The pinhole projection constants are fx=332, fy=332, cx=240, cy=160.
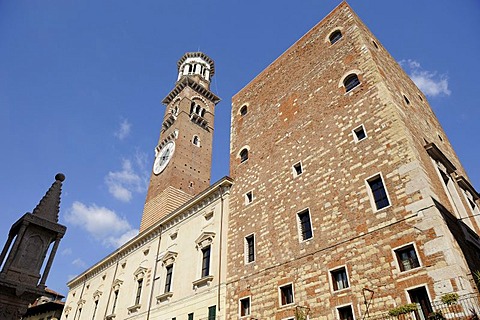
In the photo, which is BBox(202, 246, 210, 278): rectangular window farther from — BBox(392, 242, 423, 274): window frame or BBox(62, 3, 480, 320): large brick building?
BBox(392, 242, 423, 274): window frame

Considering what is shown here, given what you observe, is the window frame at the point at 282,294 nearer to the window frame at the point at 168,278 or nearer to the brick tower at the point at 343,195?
the brick tower at the point at 343,195

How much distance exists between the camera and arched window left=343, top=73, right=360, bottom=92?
596 inches

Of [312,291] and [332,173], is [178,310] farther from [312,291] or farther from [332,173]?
[332,173]

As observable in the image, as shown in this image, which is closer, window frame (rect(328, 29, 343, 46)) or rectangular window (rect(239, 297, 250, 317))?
rectangular window (rect(239, 297, 250, 317))

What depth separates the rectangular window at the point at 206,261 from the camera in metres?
17.8

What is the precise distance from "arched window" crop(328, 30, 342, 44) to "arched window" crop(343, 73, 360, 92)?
315 cm

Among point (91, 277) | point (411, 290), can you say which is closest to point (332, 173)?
point (411, 290)

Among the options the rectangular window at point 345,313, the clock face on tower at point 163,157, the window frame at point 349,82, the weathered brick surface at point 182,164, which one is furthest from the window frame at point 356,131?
the clock face on tower at point 163,157

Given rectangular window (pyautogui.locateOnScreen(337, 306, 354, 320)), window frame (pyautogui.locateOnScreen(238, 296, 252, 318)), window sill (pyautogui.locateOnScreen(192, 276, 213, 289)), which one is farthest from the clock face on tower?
rectangular window (pyautogui.locateOnScreen(337, 306, 354, 320))

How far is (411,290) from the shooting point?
9617 mm

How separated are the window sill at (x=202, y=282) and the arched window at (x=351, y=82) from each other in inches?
453

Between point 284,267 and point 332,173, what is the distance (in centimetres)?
436

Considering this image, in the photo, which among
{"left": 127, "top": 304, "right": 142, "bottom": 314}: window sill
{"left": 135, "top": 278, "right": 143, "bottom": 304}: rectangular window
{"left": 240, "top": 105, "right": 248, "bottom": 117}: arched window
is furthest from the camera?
{"left": 240, "top": 105, "right": 248, "bottom": 117}: arched window

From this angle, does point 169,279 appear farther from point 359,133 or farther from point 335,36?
point 335,36
